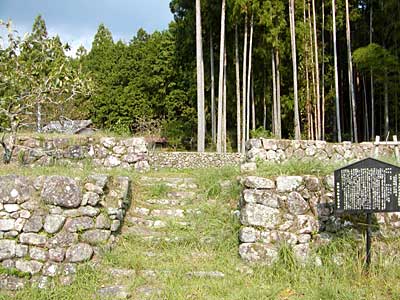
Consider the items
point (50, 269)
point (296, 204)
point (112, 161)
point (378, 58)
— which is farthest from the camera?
point (378, 58)

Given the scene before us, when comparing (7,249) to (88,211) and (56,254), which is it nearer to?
(56,254)

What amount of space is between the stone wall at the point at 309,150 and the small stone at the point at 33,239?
16.1 ft

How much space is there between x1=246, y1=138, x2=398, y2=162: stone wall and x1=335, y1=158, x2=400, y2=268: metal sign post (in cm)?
430

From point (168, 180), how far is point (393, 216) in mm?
3329

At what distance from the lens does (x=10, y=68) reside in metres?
6.51

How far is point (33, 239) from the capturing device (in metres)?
4.01

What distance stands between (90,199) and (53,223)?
44 cm

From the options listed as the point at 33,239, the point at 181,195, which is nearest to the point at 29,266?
the point at 33,239

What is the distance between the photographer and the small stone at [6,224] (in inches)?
159

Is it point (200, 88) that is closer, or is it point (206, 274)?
point (206, 274)

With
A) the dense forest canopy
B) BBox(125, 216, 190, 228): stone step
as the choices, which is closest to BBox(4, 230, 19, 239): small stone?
BBox(125, 216, 190, 228): stone step

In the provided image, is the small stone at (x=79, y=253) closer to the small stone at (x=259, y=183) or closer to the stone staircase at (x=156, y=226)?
the stone staircase at (x=156, y=226)

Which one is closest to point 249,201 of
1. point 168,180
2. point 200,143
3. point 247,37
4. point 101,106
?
point 168,180

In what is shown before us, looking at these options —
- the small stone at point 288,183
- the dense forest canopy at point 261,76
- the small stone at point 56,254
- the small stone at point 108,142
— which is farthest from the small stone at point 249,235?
the dense forest canopy at point 261,76
